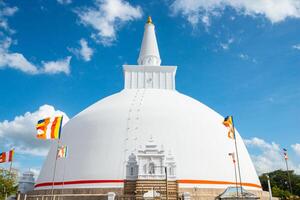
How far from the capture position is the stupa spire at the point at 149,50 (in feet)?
138

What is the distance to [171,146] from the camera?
2995 cm

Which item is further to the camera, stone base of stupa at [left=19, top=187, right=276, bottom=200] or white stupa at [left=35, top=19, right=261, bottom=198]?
white stupa at [left=35, top=19, right=261, bottom=198]

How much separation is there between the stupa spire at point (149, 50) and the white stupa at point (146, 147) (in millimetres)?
7197

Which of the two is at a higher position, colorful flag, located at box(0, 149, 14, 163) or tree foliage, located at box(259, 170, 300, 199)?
colorful flag, located at box(0, 149, 14, 163)

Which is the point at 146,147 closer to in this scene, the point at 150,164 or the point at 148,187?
the point at 150,164

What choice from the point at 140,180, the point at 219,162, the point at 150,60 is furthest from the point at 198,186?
the point at 150,60

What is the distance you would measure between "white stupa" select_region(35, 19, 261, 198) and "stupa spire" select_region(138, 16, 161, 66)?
7197 mm

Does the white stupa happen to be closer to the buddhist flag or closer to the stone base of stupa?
the stone base of stupa

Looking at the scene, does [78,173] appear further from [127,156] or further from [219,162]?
[219,162]

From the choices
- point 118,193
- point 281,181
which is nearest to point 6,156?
point 118,193

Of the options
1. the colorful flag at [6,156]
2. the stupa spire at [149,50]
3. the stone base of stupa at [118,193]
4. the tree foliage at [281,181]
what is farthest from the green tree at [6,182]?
the tree foliage at [281,181]

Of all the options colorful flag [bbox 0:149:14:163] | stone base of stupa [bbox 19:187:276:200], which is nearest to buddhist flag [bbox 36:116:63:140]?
stone base of stupa [bbox 19:187:276:200]

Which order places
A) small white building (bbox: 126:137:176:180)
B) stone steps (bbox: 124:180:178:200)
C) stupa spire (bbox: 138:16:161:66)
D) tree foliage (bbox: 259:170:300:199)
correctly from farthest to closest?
tree foliage (bbox: 259:170:300:199)
stupa spire (bbox: 138:16:161:66)
small white building (bbox: 126:137:176:180)
stone steps (bbox: 124:180:178:200)

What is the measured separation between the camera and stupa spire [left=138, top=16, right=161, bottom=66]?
42125mm
